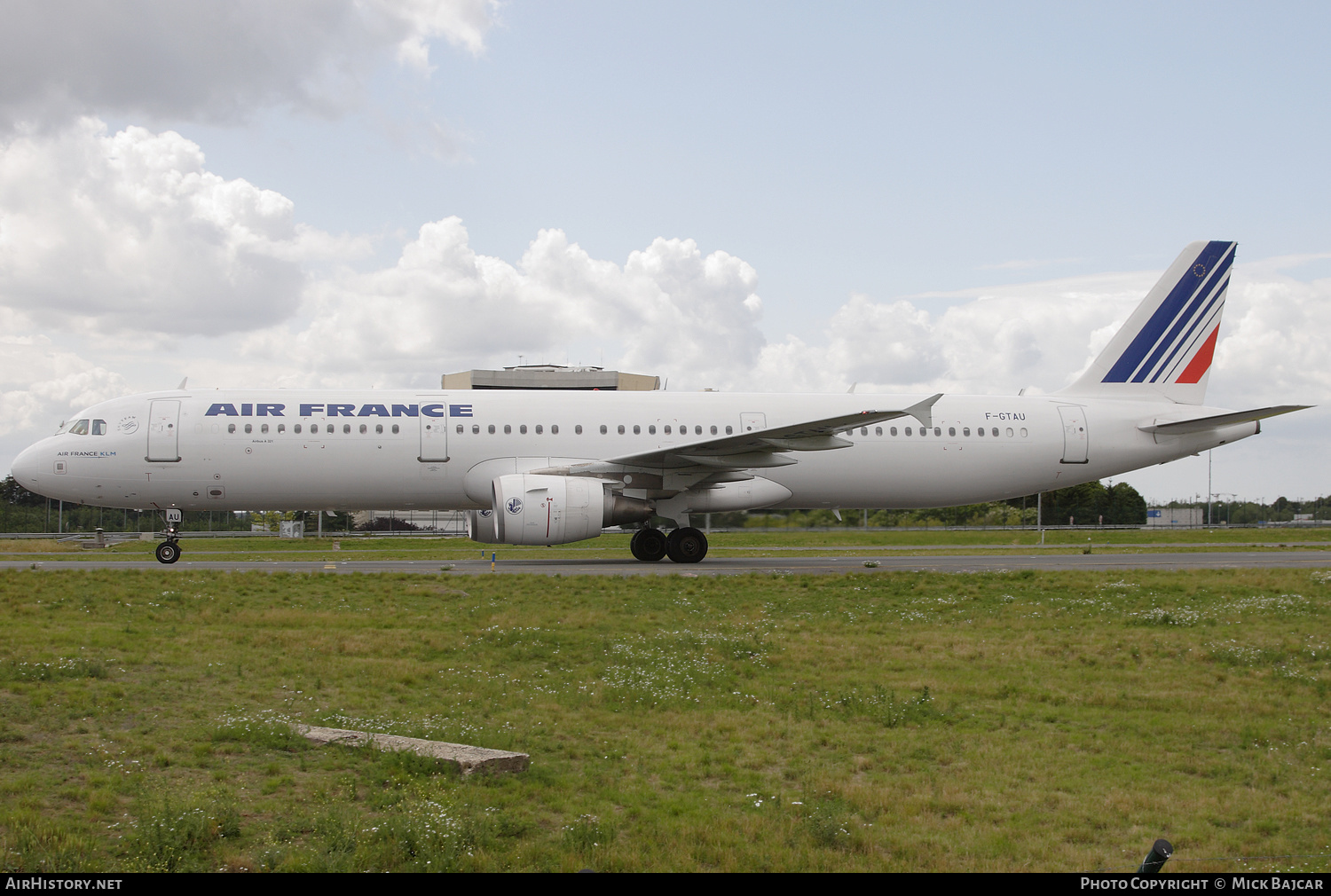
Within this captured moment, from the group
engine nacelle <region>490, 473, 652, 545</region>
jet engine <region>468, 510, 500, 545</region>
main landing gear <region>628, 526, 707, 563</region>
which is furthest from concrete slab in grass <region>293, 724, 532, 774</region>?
main landing gear <region>628, 526, 707, 563</region>

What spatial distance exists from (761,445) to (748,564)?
121 inches

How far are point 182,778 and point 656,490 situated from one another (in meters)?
15.3

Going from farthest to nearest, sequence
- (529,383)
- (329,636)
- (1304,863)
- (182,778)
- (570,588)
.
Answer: (529,383) < (570,588) < (329,636) < (182,778) < (1304,863)

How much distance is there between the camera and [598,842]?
496 centimetres

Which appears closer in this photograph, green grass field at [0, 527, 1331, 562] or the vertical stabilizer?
the vertical stabilizer

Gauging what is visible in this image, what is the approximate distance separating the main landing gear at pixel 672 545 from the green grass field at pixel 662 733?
757 cm

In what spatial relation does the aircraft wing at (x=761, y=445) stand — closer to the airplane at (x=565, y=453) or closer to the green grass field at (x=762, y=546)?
the airplane at (x=565, y=453)

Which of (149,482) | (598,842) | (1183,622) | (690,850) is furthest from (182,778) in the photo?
(149,482)

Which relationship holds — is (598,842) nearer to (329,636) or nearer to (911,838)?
(911,838)

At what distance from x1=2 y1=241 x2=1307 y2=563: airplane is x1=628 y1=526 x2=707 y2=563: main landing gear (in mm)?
32

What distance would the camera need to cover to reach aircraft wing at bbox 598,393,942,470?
18859 millimetres

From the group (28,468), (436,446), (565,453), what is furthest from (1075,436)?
(28,468)

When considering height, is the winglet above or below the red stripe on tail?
below

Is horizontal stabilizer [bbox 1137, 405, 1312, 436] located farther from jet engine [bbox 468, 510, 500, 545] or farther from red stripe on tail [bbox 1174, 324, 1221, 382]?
jet engine [bbox 468, 510, 500, 545]
